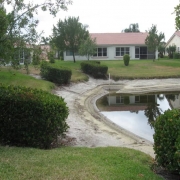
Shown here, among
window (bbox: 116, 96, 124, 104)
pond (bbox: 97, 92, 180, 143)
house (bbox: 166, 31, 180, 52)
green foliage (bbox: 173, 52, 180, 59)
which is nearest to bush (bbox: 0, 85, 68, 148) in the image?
pond (bbox: 97, 92, 180, 143)

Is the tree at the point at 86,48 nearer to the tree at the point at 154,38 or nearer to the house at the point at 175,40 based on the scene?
the tree at the point at 154,38

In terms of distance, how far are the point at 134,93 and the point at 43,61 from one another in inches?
622

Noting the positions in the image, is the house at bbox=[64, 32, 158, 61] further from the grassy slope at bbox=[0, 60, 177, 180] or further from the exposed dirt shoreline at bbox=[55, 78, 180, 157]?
the grassy slope at bbox=[0, 60, 177, 180]

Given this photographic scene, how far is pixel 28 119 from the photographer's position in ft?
23.3

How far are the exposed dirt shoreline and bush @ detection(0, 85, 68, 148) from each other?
5.31ft

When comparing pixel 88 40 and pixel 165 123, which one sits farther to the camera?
pixel 88 40

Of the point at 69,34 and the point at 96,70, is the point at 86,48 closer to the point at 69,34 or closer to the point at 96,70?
the point at 69,34

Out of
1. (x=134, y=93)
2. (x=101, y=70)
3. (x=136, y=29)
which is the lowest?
(x=134, y=93)

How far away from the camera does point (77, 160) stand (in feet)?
17.8

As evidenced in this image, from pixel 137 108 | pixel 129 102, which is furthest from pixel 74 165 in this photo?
pixel 129 102

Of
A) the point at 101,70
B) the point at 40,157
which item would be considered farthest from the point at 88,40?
the point at 40,157

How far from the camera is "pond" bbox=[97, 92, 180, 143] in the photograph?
1270 centimetres

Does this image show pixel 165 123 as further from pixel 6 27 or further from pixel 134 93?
pixel 134 93

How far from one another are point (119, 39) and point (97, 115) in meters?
33.1
